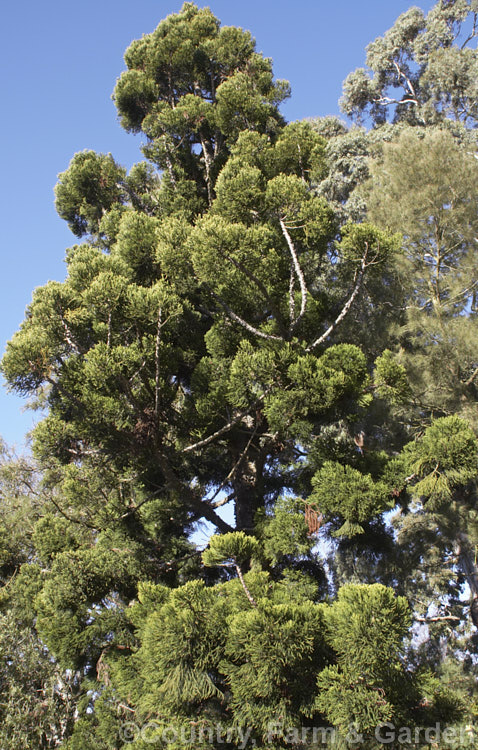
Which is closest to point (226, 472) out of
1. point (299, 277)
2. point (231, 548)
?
point (231, 548)

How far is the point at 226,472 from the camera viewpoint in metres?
8.23

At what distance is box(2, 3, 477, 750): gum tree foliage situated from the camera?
14.3ft

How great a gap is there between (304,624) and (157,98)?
10.3 metres

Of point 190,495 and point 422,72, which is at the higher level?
point 422,72

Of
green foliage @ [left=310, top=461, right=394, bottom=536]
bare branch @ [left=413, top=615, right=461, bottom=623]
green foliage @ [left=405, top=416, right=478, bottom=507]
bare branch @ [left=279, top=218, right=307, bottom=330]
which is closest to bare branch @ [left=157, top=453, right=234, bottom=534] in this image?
green foliage @ [left=310, top=461, right=394, bottom=536]

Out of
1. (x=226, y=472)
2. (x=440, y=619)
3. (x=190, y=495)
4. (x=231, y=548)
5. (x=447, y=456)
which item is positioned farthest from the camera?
(x=440, y=619)

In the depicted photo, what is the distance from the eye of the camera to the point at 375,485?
5.60 meters

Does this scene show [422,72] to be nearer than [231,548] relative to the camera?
No

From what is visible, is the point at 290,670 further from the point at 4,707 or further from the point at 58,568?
the point at 4,707

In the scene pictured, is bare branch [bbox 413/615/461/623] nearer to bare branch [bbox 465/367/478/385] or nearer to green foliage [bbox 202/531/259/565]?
bare branch [bbox 465/367/478/385]

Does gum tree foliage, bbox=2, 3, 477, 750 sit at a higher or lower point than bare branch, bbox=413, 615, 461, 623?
higher

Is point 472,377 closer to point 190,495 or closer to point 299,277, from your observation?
point 299,277

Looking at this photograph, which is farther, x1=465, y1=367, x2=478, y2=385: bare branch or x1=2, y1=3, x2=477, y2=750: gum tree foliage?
x1=465, y1=367, x2=478, y2=385: bare branch

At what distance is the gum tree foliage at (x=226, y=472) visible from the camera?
14.3ft
